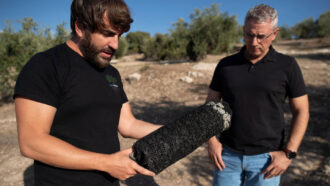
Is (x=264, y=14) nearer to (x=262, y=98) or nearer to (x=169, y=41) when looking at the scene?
(x=262, y=98)

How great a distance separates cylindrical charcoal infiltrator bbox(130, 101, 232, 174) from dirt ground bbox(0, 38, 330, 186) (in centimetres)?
240

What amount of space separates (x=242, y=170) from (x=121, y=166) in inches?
55.0

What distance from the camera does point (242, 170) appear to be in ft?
6.63

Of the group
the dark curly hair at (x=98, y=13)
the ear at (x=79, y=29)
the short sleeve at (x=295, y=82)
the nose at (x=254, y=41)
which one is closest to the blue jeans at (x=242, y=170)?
the short sleeve at (x=295, y=82)

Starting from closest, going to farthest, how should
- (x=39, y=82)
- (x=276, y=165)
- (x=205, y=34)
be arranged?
(x=39, y=82), (x=276, y=165), (x=205, y=34)

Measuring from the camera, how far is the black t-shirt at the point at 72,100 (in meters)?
1.14

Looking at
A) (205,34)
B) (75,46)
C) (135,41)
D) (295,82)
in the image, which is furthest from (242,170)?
(135,41)

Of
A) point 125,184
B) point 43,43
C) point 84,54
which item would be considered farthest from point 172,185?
point 43,43

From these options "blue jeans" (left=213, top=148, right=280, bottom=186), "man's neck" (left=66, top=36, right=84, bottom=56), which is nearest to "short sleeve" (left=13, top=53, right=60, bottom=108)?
"man's neck" (left=66, top=36, right=84, bottom=56)

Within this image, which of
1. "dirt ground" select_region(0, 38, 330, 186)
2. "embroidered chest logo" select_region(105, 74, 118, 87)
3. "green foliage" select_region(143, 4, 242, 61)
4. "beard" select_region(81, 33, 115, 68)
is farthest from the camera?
"green foliage" select_region(143, 4, 242, 61)

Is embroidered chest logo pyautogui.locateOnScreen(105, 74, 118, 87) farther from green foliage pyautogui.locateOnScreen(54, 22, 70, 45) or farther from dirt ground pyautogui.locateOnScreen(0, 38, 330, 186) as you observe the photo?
green foliage pyautogui.locateOnScreen(54, 22, 70, 45)

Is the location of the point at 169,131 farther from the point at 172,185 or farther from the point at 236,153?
the point at 172,185

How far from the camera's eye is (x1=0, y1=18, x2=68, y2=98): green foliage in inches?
362

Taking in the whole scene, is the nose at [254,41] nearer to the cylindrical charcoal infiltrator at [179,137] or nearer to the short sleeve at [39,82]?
the cylindrical charcoal infiltrator at [179,137]
